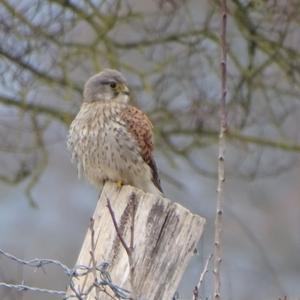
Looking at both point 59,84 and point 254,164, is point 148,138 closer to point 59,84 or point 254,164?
point 59,84

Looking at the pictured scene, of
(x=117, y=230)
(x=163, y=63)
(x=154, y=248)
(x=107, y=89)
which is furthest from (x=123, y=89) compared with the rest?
(x=117, y=230)

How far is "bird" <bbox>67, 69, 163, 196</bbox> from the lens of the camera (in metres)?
5.99

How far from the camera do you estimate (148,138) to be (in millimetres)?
6062

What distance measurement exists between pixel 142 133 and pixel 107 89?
517mm

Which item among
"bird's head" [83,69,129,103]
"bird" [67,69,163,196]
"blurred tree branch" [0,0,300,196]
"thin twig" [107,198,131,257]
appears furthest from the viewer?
"blurred tree branch" [0,0,300,196]

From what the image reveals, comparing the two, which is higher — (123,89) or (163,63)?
(163,63)

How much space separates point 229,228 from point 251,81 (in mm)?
5991

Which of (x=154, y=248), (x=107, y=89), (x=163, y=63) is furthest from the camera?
(x=163, y=63)

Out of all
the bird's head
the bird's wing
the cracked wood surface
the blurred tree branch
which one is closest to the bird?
the bird's wing

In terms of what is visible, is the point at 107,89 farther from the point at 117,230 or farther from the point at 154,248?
the point at 117,230

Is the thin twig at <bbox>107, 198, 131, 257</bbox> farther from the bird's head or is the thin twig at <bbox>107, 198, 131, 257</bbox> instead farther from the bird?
the bird's head

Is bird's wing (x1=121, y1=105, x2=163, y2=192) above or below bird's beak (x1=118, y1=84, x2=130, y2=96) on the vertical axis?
below

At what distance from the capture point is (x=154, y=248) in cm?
386

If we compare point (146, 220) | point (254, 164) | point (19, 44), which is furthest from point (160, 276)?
point (254, 164)
